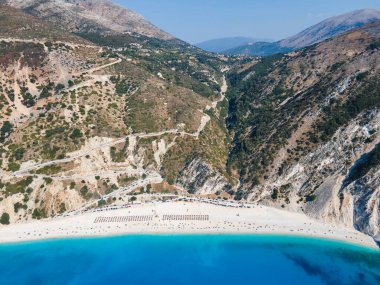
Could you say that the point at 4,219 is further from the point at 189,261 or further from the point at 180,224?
the point at 189,261

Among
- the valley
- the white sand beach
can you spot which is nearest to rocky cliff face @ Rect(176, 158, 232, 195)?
the valley

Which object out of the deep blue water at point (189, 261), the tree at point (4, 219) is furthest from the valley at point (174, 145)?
the deep blue water at point (189, 261)

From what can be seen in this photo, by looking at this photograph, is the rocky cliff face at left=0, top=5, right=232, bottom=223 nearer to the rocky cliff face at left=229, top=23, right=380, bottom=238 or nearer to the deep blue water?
the rocky cliff face at left=229, top=23, right=380, bottom=238

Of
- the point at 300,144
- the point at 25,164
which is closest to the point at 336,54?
the point at 300,144

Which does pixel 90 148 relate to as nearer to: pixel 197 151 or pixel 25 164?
pixel 25 164

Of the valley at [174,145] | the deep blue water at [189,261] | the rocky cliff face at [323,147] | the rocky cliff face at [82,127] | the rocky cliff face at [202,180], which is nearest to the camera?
the deep blue water at [189,261]

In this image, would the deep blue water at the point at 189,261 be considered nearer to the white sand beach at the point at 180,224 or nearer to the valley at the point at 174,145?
the white sand beach at the point at 180,224
